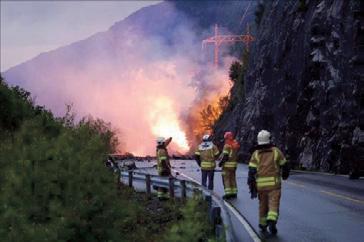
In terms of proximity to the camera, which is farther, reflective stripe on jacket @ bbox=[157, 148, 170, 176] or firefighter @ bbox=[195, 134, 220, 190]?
reflective stripe on jacket @ bbox=[157, 148, 170, 176]

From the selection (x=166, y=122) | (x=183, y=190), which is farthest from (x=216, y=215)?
(x=166, y=122)

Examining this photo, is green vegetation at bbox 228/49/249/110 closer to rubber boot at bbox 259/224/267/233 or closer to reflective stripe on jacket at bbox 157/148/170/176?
reflective stripe on jacket at bbox 157/148/170/176

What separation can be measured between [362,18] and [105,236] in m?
24.7

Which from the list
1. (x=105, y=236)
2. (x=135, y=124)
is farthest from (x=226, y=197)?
(x=135, y=124)

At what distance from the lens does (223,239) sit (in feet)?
25.7

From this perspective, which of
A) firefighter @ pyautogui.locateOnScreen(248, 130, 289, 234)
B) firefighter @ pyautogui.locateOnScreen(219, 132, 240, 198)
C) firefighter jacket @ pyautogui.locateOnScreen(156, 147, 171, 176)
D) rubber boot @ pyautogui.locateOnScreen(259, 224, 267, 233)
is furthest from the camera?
firefighter jacket @ pyautogui.locateOnScreen(156, 147, 171, 176)

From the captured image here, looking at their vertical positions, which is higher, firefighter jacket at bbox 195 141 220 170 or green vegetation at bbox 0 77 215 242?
firefighter jacket at bbox 195 141 220 170

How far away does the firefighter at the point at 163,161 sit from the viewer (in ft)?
62.1

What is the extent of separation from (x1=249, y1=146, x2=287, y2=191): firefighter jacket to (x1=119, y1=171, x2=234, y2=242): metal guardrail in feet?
2.74

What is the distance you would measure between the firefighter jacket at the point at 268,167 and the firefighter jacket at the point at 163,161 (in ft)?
22.3

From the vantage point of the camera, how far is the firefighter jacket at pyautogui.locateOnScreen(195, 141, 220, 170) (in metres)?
18.9

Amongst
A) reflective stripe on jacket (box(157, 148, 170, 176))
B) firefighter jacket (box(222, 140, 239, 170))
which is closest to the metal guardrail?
reflective stripe on jacket (box(157, 148, 170, 176))

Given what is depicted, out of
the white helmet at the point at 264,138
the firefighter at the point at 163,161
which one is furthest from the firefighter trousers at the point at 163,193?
the white helmet at the point at 264,138

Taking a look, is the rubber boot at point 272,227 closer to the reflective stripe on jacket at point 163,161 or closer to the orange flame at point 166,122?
the reflective stripe on jacket at point 163,161
